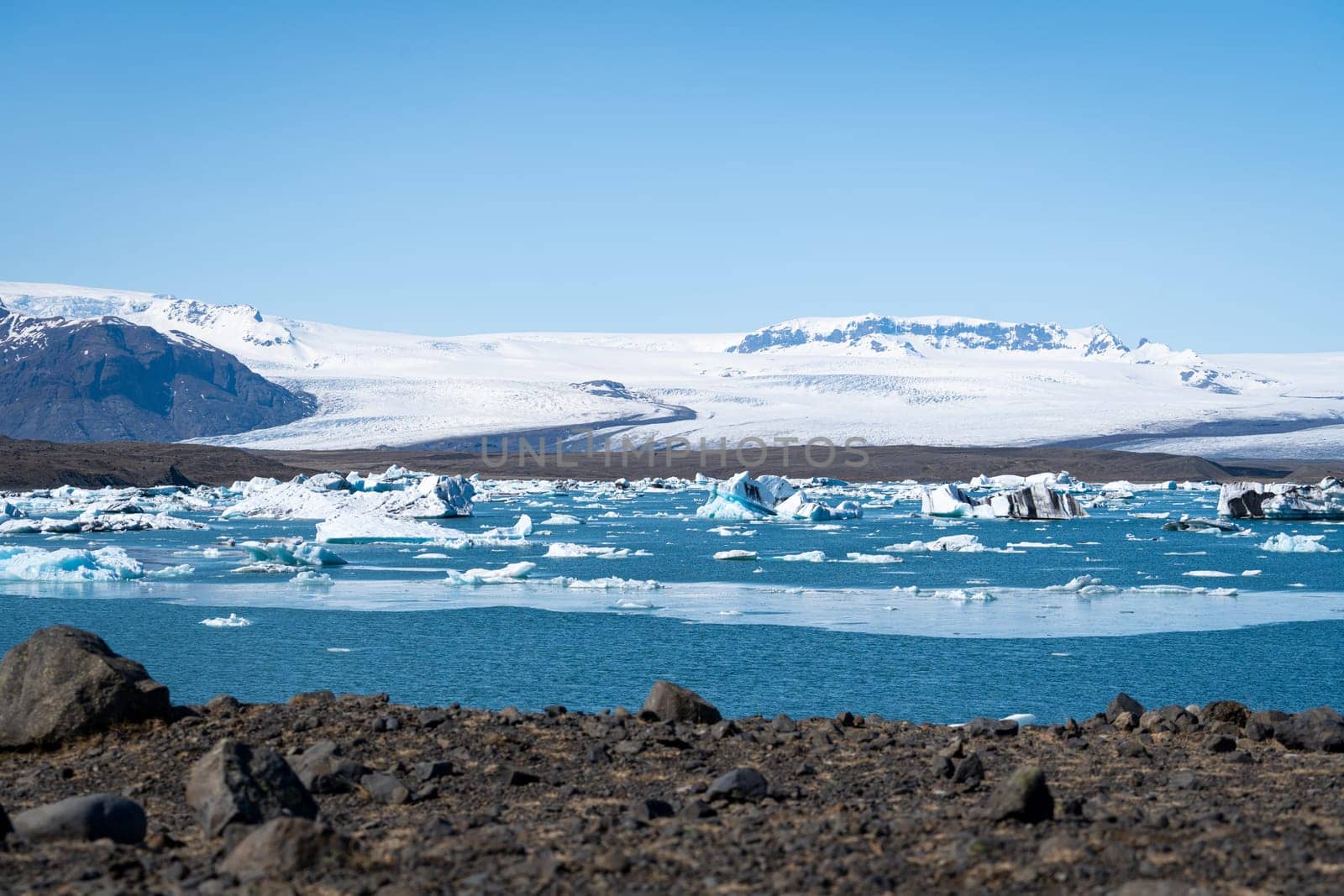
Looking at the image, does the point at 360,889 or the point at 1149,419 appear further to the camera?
the point at 1149,419

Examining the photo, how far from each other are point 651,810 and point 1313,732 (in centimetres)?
391

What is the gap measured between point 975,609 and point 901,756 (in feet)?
35.9

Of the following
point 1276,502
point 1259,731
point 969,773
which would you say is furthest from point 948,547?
point 969,773

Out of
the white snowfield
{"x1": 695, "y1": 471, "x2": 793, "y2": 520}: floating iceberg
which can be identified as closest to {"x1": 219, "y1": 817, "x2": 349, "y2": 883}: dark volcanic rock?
{"x1": 695, "y1": 471, "x2": 793, "y2": 520}: floating iceberg

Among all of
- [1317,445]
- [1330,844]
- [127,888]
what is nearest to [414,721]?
[127,888]

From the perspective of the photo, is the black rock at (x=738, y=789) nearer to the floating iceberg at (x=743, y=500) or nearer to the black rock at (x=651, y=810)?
the black rock at (x=651, y=810)

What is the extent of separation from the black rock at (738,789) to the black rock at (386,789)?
1308 millimetres

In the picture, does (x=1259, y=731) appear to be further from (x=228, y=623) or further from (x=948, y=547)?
(x=948, y=547)

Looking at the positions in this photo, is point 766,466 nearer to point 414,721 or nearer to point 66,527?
point 66,527

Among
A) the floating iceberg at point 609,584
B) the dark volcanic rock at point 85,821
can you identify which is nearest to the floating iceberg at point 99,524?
the floating iceberg at point 609,584

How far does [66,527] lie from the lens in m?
31.8

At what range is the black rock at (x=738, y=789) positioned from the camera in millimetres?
5602

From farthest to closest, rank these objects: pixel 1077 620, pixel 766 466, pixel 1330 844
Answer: pixel 766 466
pixel 1077 620
pixel 1330 844

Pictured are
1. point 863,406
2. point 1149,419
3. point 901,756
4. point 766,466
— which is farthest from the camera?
point 863,406
